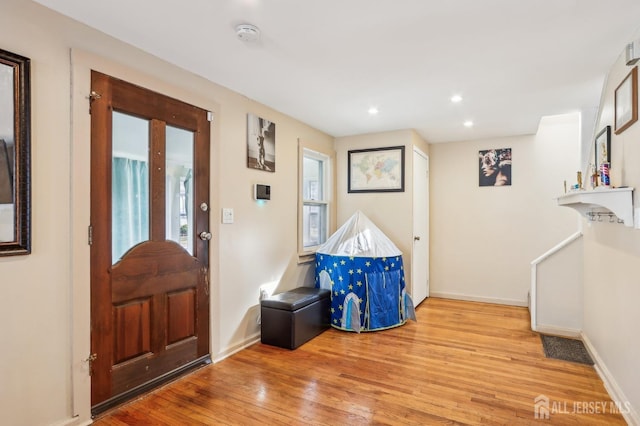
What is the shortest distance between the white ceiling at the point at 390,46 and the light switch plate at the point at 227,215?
1108 millimetres

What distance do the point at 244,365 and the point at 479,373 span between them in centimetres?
192

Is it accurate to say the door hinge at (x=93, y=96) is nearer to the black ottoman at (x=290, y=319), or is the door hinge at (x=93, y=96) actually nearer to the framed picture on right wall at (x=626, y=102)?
the black ottoman at (x=290, y=319)

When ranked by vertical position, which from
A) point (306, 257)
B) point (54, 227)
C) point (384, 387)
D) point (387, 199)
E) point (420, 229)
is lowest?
point (384, 387)

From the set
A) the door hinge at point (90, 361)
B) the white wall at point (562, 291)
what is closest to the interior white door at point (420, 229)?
the white wall at point (562, 291)

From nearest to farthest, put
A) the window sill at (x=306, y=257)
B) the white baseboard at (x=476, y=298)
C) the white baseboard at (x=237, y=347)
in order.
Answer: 1. the white baseboard at (x=237, y=347)
2. the window sill at (x=306, y=257)
3. the white baseboard at (x=476, y=298)

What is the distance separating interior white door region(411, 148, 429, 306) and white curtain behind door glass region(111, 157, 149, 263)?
327cm

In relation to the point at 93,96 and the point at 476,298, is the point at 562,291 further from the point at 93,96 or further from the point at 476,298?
the point at 93,96

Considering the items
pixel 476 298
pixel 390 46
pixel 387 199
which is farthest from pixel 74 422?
pixel 476 298

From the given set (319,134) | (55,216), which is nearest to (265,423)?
(55,216)

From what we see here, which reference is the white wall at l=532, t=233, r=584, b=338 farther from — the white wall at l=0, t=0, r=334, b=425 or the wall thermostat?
the white wall at l=0, t=0, r=334, b=425

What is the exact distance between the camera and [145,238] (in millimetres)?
2467

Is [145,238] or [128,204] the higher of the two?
[128,204]

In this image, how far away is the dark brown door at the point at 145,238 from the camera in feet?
7.14

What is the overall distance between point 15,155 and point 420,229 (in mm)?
4369
